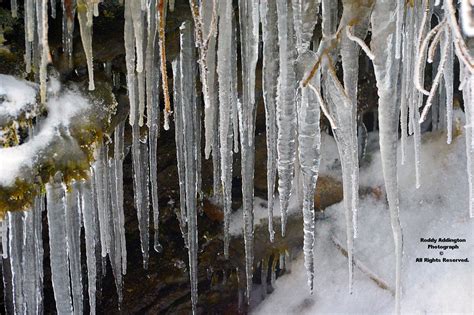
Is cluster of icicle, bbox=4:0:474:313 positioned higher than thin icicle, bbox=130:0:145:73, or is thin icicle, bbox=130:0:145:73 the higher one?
thin icicle, bbox=130:0:145:73

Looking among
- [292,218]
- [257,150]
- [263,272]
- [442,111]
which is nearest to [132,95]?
[257,150]

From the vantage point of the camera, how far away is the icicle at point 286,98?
200 cm

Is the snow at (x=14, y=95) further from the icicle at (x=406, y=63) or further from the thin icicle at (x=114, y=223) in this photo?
the icicle at (x=406, y=63)

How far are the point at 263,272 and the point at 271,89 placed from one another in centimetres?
239

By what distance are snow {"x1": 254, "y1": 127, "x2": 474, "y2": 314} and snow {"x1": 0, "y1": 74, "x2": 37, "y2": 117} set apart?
2.64 m

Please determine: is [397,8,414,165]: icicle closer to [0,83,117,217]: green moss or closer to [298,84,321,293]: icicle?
[298,84,321,293]: icicle

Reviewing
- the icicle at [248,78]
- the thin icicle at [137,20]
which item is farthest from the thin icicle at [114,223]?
the thin icicle at [137,20]

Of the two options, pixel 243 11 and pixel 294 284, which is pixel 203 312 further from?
pixel 243 11

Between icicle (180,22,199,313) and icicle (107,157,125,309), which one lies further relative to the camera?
icicle (107,157,125,309)

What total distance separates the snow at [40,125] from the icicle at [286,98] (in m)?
0.79

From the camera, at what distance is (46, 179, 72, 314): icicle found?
2.36 meters

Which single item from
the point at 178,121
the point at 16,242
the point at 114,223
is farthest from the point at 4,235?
the point at 178,121

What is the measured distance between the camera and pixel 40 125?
88.0 inches

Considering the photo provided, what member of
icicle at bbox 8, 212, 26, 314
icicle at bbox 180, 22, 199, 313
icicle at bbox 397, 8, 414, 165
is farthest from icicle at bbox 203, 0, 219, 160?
icicle at bbox 8, 212, 26, 314
